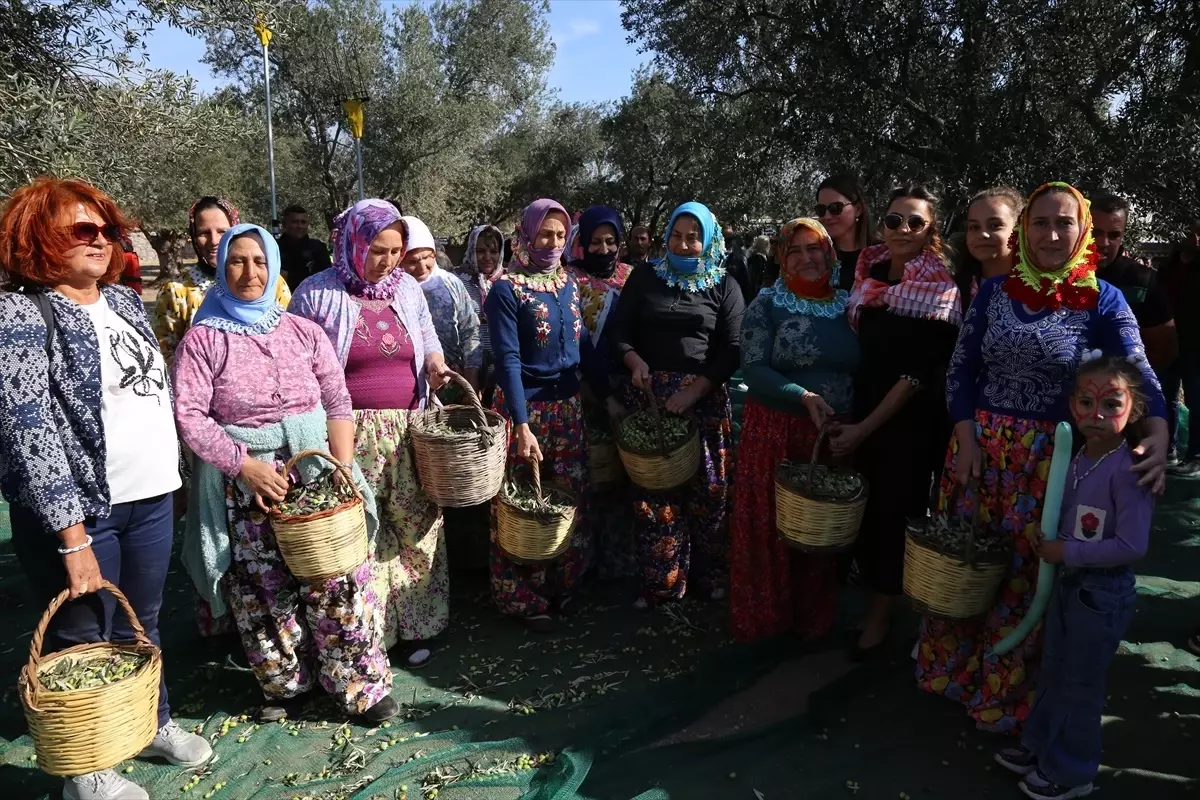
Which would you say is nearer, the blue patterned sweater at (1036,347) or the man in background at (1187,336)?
the blue patterned sweater at (1036,347)

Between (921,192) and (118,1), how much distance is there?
163 inches

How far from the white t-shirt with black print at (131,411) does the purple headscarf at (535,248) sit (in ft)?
5.77

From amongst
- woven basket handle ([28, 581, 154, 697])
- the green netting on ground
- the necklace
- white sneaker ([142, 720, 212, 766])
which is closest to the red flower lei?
the necklace

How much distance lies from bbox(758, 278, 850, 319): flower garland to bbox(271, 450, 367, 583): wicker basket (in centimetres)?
197

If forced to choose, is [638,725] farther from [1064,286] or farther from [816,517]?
[1064,286]

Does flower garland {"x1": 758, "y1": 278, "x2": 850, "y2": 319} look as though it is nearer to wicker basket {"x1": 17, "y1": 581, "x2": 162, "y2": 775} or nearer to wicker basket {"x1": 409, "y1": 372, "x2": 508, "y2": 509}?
wicker basket {"x1": 409, "y1": 372, "x2": 508, "y2": 509}

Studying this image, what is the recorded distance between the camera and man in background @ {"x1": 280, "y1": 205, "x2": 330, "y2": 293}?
773 centimetres

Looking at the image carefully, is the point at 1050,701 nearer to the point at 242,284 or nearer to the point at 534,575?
the point at 534,575

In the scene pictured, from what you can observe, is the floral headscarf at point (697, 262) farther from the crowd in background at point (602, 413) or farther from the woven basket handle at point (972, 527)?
the woven basket handle at point (972, 527)

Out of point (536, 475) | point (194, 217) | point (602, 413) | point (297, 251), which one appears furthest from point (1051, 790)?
point (297, 251)

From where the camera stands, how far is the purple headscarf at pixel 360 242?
11.2 feet

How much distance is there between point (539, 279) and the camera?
12.9ft

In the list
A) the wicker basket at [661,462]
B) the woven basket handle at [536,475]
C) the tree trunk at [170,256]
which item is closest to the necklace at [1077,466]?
the wicker basket at [661,462]

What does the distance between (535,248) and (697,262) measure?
0.79 m
